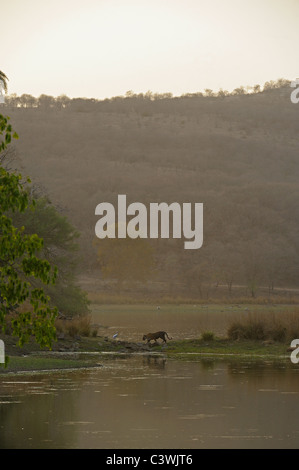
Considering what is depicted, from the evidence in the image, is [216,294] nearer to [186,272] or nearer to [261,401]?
[186,272]

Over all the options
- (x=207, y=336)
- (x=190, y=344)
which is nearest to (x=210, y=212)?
A: (x=207, y=336)

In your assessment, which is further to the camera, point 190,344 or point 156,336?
point 156,336

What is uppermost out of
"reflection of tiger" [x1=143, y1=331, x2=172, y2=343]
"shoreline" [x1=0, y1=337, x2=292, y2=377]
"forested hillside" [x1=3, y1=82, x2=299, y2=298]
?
"forested hillside" [x1=3, y1=82, x2=299, y2=298]

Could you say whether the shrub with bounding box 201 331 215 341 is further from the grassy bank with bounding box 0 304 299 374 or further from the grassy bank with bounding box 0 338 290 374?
the grassy bank with bounding box 0 338 290 374

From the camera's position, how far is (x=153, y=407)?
22688 millimetres

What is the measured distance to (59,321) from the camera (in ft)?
140

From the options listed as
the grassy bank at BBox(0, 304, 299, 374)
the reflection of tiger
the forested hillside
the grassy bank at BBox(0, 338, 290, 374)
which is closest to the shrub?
the grassy bank at BBox(0, 304, 299, 374)

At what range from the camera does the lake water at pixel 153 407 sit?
1812 centimetres

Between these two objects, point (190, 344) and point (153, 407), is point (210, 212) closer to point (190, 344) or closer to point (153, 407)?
point (190, 344)

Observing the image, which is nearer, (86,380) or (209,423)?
(209,423)

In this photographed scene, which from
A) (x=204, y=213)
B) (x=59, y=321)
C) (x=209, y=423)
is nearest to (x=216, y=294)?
(x=204, y=213)

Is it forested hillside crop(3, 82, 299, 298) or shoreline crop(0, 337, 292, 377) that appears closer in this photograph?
shoreline crop(0, 337, 292, 377)

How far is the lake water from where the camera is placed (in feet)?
59.5
